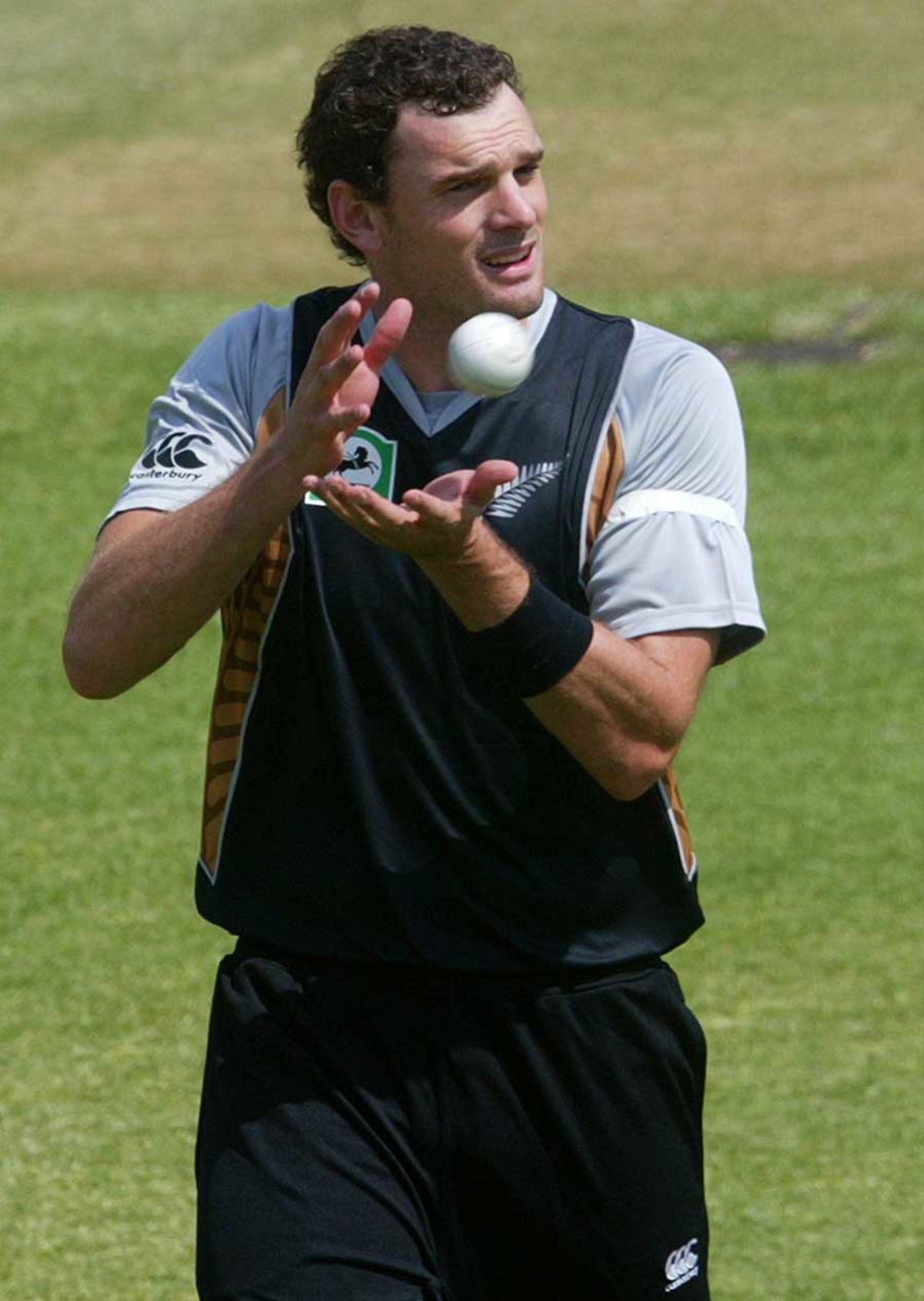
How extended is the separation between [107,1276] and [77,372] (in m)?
10.1

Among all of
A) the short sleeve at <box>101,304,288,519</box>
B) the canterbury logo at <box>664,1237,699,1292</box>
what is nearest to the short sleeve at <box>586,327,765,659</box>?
the short sleeve at <box>101,304,288,519</box>

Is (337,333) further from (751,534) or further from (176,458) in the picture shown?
(751,534)

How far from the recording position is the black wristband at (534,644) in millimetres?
3410

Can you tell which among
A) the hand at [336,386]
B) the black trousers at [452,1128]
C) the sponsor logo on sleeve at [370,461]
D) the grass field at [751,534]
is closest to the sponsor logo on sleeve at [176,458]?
the sponsor logo on sleeve at [370,461]

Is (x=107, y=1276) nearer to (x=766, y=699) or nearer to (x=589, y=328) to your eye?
(x=589, y=328)

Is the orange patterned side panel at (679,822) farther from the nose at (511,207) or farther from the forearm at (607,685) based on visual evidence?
the nose at (511,207)

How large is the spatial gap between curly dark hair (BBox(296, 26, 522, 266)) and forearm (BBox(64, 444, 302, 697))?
0.63 meters

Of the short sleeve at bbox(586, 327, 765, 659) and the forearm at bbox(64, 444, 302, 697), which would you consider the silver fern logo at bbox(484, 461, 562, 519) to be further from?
the forearm at bbox(64, 444, 302, 697)

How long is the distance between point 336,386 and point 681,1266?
150cm

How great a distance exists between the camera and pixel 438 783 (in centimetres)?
375

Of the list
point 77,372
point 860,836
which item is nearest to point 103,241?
point 77,372

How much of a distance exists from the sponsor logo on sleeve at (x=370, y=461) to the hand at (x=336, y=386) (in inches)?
14.2

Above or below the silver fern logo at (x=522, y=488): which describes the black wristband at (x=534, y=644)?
below

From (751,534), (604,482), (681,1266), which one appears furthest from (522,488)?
(751,534)
